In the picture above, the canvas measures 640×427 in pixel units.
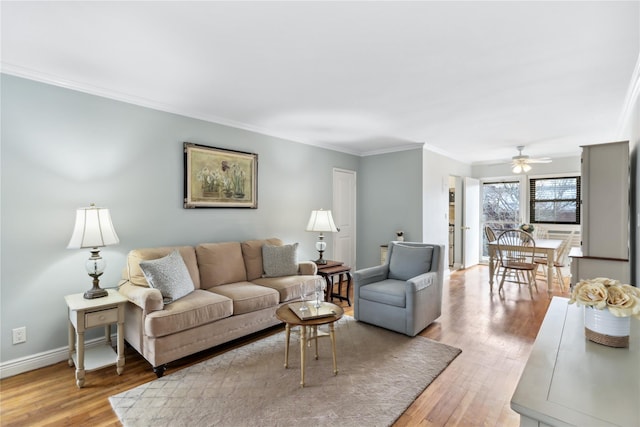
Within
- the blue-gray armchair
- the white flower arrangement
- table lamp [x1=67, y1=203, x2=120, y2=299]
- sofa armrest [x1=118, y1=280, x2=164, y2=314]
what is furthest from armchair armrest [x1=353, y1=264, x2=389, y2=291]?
table lamp [x1=67, y1=203, x2=120, y2=299]

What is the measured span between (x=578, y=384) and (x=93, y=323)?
2987 mm

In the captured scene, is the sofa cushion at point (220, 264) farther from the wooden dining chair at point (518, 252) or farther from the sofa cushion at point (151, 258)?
the wooden dining chair at point (518, 252)

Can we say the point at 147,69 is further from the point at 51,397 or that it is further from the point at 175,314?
the point at 51,397

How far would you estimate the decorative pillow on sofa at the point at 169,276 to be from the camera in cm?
264

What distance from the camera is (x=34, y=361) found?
2602 mm

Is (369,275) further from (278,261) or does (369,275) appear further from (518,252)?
(518,252)

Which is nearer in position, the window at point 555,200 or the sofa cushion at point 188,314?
the sofa cushion at point 188,314

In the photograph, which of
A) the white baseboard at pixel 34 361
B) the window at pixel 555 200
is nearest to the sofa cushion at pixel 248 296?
the white baseboard at pixel 34 361

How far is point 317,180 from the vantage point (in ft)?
16.8

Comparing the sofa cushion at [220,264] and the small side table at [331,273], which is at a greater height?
the sofa cushion at [220,264]

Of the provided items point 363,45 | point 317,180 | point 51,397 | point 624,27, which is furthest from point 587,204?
point 51,397

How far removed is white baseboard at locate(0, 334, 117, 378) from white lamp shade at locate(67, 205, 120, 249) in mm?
979

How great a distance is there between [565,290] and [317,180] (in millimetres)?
4377

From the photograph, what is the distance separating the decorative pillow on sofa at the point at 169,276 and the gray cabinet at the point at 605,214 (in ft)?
13.0
